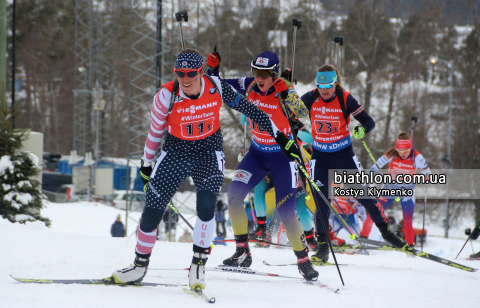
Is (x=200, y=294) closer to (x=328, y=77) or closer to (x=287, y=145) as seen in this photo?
(x=287, y=145)

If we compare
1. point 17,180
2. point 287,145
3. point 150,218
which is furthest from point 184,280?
point 17,180

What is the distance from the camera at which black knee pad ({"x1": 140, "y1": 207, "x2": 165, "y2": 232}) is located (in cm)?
307

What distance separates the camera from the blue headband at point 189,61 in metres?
2.99

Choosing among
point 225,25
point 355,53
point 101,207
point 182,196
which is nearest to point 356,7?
point 355,53

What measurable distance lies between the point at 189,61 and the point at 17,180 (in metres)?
4.42

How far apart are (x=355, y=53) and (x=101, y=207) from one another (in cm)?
1460

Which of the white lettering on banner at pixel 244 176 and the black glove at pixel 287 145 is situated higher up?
the black glove at pixel 287 145

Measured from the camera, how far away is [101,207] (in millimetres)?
19375

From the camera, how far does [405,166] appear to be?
22.6 feet

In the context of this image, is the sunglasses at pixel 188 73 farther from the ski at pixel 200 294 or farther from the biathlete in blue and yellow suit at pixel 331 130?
the biathlete in blue and yellow suit at pixel 331 130

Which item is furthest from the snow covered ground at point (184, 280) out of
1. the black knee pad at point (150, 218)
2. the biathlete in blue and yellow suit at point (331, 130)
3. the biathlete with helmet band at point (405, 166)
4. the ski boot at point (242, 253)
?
the biathlete with helmet band at point (405, 166)

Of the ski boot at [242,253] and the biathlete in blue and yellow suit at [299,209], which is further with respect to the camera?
the biathlete in blue and yellow suit at [299,209]

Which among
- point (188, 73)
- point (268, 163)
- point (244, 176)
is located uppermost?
point (188, 73)

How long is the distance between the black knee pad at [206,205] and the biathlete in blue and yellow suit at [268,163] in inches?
36.0
